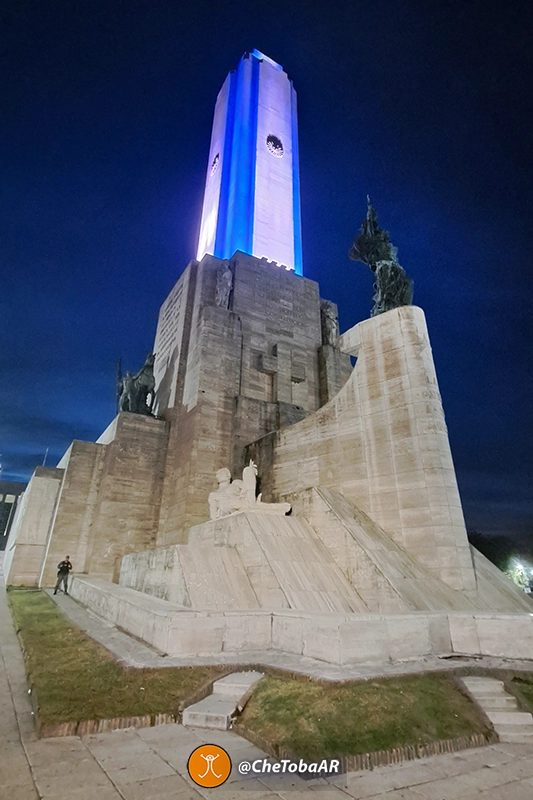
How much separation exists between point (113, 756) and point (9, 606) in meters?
10.9

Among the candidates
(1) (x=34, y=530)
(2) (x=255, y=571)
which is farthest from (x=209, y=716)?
(1) (x=34, y=530)

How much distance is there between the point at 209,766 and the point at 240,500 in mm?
9247

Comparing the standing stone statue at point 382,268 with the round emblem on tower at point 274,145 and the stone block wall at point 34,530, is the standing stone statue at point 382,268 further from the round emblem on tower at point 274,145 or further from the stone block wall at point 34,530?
the round emblem on tower at point 274,145

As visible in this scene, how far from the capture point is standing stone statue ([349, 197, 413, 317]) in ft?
45.1

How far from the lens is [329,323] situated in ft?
85.3

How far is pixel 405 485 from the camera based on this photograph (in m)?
10.6

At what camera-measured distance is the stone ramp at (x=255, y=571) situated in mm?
7867

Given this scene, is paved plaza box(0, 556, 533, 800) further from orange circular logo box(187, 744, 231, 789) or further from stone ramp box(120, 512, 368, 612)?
stone ramp box(120, 512, 368, 612)

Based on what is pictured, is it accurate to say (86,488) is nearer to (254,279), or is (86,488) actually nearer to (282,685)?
(254,279)

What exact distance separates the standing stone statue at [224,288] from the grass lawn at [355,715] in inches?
803

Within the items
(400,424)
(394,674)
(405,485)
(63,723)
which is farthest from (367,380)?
(63,723)

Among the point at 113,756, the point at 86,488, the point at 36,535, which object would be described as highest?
the point at 86,488

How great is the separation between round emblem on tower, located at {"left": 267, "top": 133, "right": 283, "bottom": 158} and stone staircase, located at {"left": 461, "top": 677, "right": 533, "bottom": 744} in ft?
125

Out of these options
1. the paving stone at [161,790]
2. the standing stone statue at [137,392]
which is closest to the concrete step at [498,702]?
the paving stone at [161,790]
